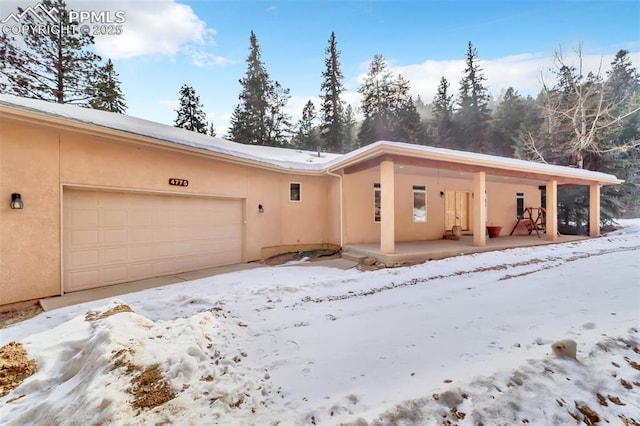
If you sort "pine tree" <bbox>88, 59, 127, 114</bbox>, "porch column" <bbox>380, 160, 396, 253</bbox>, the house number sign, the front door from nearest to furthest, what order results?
the house number sign → "porch column" <bbox>380, 160, 396, 253</bbox> → the front door → "pine tree" <bbox>88, 59, 127, 114</bbox>

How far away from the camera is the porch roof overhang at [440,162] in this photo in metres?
6.79

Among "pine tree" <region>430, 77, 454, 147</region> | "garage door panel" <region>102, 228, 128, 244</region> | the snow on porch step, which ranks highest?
"pine tree" <region>430, 77, 454, 147</region>

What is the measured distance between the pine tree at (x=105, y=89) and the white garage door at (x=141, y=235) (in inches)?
430

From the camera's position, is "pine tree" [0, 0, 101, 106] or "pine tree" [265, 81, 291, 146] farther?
"pine tree" [265, 81, 291, 146]

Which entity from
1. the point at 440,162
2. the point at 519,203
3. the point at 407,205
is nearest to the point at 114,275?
the point at 440,162

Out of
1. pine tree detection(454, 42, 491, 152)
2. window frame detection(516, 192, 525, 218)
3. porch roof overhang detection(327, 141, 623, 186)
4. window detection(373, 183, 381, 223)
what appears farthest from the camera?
pine tree detection(454, 42, 491, 152)

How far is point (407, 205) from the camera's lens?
10031mm

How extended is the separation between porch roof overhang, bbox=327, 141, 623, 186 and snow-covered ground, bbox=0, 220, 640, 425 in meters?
3.48

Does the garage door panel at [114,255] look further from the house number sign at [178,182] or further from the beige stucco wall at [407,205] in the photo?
the beige stucco wall at [407,205]

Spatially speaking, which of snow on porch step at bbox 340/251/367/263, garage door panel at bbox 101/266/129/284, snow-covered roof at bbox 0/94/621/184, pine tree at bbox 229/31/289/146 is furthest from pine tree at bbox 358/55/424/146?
garage door panel at bbox 101/266/129/284

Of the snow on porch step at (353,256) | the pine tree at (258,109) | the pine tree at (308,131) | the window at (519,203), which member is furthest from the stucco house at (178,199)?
the pine tree at (308,131)

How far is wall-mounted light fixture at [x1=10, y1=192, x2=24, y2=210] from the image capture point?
4484 millimetres

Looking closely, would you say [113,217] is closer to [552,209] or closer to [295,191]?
[295,191]

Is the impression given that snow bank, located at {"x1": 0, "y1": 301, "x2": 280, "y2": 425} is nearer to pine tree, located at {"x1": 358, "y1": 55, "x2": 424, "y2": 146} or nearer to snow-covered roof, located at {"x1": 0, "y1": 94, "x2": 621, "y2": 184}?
snow-covered roof, located at {"x1": 0, "y1": 94, "x2": 621, "y2": 184}
